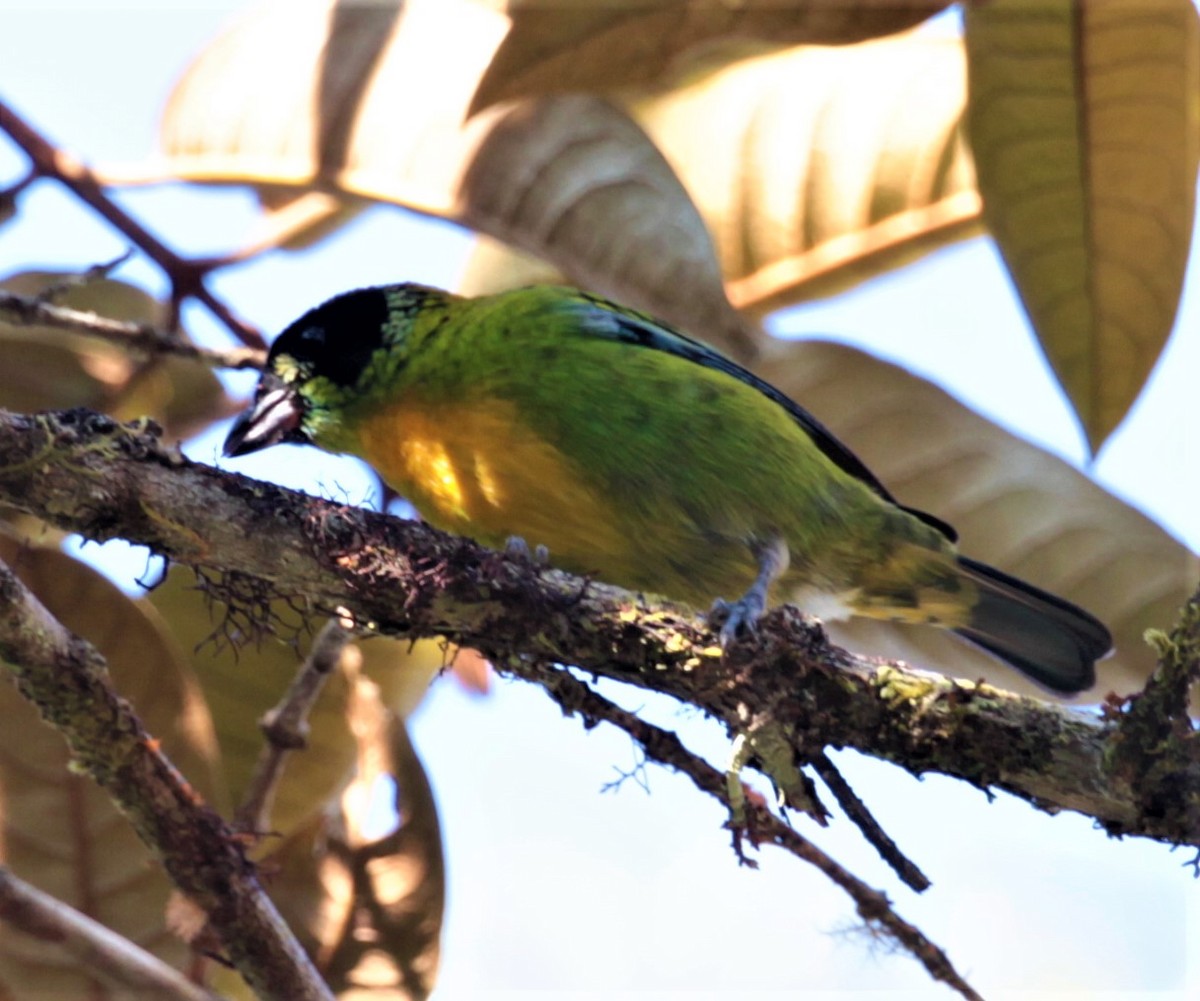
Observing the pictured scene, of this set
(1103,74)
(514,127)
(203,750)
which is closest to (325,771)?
(203,750)

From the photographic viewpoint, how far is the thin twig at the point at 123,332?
263 cm

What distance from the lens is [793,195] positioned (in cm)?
366

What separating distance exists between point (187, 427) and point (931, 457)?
1.78 meters

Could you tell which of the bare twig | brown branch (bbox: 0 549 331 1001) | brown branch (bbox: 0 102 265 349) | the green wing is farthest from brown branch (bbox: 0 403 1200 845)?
the green wing

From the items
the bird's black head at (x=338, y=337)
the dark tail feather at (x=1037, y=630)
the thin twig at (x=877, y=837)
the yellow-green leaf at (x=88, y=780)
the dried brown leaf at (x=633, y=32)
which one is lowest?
the dark tail feather at (x=1037, y=630)

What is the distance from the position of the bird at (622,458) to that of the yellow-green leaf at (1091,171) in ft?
2.24

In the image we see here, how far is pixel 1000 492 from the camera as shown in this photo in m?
3.41

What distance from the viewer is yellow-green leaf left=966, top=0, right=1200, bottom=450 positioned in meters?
2.74

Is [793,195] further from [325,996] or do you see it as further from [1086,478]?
[325,996]

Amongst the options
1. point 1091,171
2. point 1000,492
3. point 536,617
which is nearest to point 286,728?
point 536,617

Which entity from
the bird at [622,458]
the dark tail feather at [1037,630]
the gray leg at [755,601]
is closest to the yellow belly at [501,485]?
the bird at [622,458]

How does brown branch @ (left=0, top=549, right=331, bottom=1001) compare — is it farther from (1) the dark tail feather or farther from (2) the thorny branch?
(1) the dark tail feather

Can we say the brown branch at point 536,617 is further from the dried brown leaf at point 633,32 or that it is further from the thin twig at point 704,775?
the dried brown leaf at point 633,32

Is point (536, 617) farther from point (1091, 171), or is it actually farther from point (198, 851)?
point (1091, 171)
